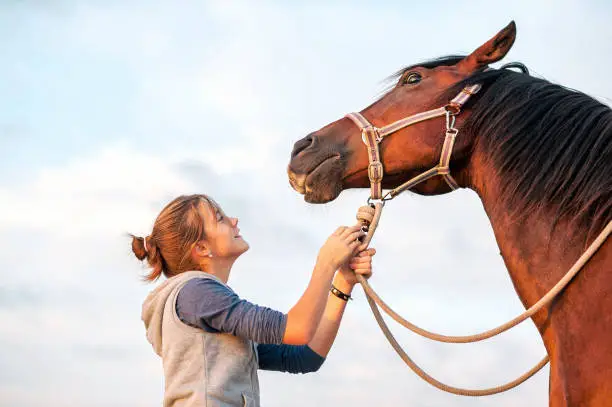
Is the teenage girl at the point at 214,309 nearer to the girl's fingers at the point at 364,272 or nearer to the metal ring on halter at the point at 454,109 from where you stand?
the girl's fingers at the point at 364,272

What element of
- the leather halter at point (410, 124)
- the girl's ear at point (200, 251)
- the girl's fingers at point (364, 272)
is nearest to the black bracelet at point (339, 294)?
the girl's fingers at point (364, 272)

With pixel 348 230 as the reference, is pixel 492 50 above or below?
above

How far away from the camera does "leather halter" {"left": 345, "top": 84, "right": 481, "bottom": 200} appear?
423 cm

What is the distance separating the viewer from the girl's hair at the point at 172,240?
426 cm

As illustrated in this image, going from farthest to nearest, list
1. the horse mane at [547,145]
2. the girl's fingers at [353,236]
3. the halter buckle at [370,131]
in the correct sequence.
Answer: the halter buckle at [370,131] → the girl's fingers at [353,236] → the horse mane at [547,145]

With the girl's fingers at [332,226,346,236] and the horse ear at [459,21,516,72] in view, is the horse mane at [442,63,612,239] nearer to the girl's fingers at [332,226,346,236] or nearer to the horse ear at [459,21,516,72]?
the horse ear at [459,21,516,72]

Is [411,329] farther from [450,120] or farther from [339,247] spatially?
[450,120]

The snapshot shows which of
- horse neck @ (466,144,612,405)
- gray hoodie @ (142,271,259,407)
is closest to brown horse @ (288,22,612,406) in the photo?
horse neck @ (466,144,612,405)

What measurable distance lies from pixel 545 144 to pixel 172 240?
211cm

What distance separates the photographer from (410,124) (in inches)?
169

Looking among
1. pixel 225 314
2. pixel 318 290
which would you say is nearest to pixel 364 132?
pixel 318 290

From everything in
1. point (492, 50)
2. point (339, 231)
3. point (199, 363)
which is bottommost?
point (199, 363)

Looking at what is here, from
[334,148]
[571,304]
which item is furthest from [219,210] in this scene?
[571,304]

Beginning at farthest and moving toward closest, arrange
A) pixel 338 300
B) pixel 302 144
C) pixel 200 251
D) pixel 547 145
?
pixel 302 144 < pixel 200 251 < pixel 338 300 < pixel 547 145
